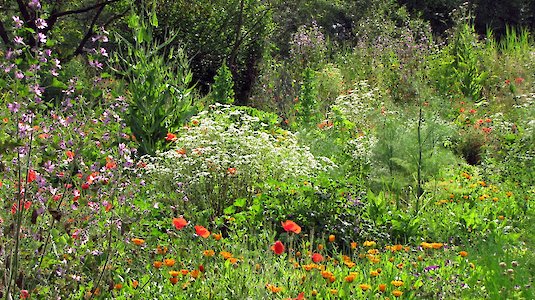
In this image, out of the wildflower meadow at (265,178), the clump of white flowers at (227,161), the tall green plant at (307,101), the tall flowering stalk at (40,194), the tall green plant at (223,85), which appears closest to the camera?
the tall flowering stalk at (40,194)

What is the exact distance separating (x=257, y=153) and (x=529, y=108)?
372 centimetres

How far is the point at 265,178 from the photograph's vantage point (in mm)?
5516

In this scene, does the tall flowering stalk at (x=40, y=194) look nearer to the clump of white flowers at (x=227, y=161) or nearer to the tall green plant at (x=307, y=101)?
the clump of white flowers at (x=227, y=161)

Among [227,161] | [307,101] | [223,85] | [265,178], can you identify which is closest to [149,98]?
[265,178]

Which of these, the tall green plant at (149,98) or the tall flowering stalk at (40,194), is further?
the tall green plant at (149,98)

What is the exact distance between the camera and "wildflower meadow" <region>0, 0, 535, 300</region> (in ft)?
9.57

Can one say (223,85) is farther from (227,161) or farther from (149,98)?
(227,161)

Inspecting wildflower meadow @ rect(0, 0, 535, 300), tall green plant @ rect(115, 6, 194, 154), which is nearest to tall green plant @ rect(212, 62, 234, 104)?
wildflower meadow @ rect(0, 0, 535, 300)

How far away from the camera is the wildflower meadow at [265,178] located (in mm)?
2916

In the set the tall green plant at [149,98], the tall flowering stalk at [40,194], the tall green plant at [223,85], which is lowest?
the tall flowering stalk at [40,194]

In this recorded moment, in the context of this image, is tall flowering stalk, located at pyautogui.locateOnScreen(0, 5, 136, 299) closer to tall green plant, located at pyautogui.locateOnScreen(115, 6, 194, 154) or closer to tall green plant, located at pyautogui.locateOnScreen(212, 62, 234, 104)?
tall green plant, located at pyautogui.locateOnScreen(115, 6, 194, 154)

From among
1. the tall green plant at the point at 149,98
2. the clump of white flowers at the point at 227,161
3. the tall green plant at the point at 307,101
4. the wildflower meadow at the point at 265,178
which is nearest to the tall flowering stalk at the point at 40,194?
the wildflower meadow at the point at 265,178

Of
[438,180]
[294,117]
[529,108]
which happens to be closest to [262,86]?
[294,117]

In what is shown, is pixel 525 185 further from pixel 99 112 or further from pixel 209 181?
pixel 99 112
